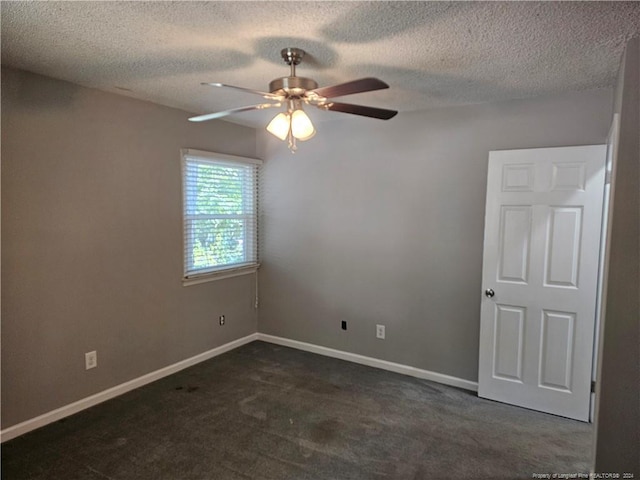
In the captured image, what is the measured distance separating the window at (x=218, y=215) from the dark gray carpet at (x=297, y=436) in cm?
110

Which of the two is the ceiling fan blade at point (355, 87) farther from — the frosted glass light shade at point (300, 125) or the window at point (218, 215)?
the window at point (218, 215)

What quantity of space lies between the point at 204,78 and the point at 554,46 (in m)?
2.09

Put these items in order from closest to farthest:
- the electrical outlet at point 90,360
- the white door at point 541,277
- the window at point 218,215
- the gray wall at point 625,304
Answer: the gray wall at point 625,304 < the white door at point 541,277 < the electrical outlet at point 90,360 < the window at point 218,215

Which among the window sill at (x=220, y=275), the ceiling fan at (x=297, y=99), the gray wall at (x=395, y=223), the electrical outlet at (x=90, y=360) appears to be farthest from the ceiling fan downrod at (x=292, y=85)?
the electrical outlet at (x=90, y=360)

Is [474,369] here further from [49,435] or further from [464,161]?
[49,435]

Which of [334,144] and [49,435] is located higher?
[334,144]

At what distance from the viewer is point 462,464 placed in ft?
7.79

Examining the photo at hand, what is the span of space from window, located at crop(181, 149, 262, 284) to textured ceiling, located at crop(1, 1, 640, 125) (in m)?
0.99

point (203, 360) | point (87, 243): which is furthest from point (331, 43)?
point (203, 360)

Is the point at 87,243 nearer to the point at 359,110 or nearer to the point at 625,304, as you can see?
the point at 359,110

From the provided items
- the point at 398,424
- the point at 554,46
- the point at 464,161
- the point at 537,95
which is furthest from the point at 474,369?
the point at 554,46

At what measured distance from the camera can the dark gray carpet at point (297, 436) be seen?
231 centimetres

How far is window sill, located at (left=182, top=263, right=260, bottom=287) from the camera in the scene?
375cm

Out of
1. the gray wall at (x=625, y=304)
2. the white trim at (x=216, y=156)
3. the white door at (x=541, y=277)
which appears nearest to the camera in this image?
the gray wall at (x=625, y=304)
